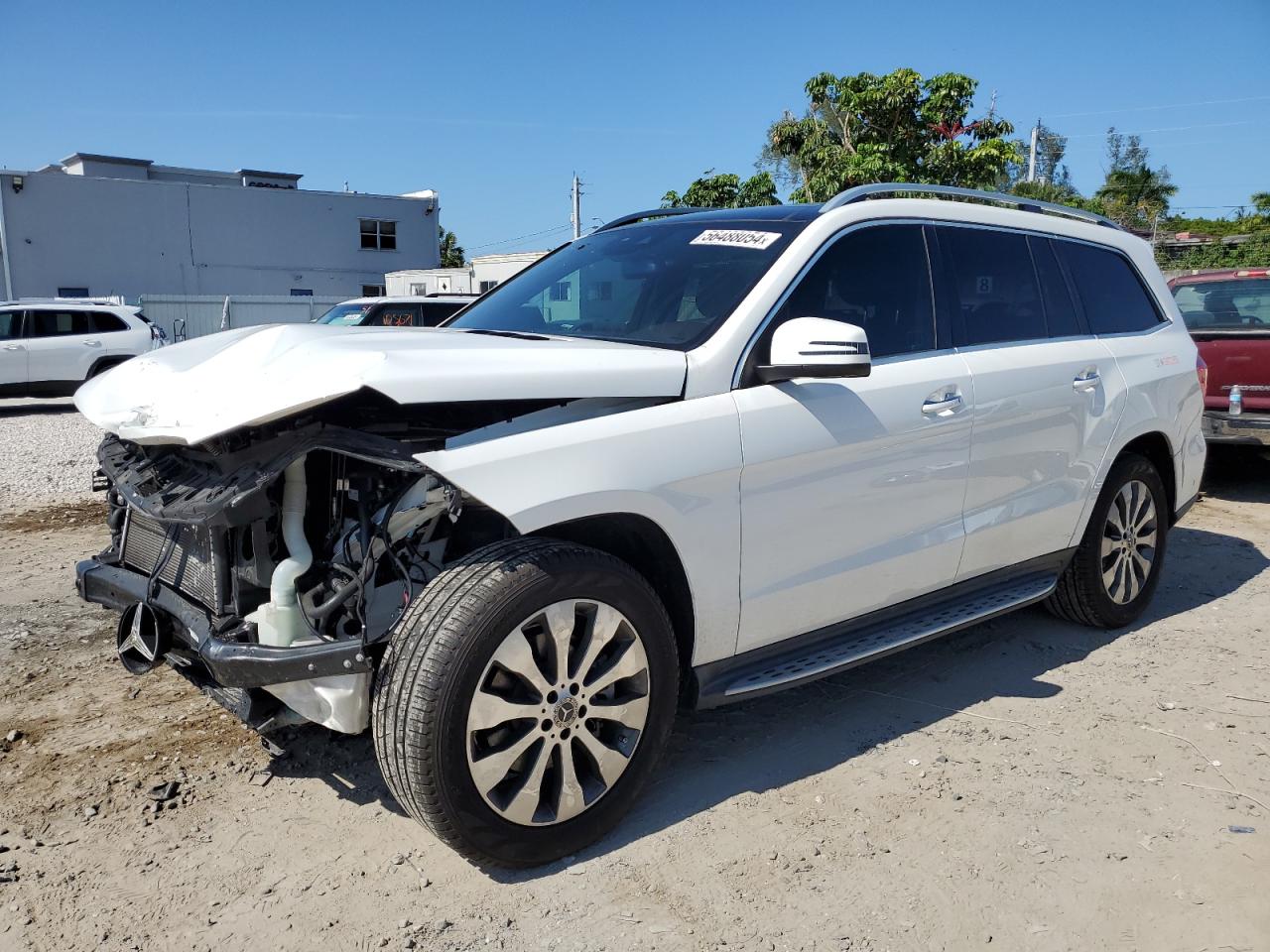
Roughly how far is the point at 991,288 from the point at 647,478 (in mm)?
2088

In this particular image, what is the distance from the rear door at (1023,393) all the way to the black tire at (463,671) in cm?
177

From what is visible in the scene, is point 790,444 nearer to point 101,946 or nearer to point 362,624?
point 362,624

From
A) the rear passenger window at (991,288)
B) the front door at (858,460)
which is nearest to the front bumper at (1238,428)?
the rear passenger window at (991,288)

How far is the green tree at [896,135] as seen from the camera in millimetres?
18047

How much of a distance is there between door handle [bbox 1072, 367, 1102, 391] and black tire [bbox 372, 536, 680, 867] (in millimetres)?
2470

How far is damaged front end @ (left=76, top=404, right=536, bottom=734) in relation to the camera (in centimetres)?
270

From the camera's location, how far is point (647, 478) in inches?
114

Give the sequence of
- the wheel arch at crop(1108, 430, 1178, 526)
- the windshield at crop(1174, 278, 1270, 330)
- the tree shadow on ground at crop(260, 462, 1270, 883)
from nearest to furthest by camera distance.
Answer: the tree shadow on ground at crop(260, 462, 1270, 883) → the wheel arch at crop(1108, 430, 1178, 526) → the windshield at crop(1174, 278, 1270, 330)

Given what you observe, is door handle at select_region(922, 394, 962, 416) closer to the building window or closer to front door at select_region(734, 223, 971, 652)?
front door at select_region(734, 223, 971, 652)

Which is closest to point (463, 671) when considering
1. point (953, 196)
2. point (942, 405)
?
point (942, 405)

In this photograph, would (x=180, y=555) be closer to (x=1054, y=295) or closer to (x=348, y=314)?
(x=1054, y=295)

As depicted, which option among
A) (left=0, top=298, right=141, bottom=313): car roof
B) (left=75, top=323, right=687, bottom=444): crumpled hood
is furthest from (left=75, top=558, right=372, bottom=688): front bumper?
(left=0, top=298, right=141, bottom=313): car roof

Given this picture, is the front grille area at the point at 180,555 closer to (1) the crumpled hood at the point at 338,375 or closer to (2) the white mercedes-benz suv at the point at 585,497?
(2) the white mercedes-benz suv at the point at 585,497

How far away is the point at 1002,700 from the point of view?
4148 mm
